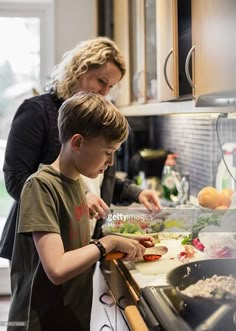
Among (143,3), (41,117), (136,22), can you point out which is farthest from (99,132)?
(136,22)

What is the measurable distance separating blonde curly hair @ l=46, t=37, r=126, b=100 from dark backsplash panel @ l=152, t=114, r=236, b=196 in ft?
1.64

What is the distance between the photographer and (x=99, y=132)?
49.5 inches

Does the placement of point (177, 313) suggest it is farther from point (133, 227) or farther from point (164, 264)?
point (133, 227)

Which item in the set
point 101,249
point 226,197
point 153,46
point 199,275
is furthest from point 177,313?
point 153,46

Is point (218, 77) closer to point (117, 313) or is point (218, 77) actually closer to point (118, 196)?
point (117, 313)

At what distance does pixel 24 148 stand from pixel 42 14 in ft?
6.13

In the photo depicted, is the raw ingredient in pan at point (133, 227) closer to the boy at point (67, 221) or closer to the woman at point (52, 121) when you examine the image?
the woman at point (52, 121)

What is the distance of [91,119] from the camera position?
49.1 inches

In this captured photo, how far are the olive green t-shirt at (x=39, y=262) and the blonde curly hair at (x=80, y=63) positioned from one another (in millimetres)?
495

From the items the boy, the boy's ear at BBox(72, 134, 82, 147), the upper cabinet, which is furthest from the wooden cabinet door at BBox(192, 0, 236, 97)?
the boy's ear at BBox(72, 134, 82, 147)

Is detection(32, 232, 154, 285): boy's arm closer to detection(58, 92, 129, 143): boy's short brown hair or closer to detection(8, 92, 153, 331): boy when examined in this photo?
detection(8, 92, 153, 331): boy

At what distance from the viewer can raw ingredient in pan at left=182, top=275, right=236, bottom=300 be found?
0.95m

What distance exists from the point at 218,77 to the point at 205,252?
494 mm

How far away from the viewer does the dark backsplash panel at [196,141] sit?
2186 millimetres
